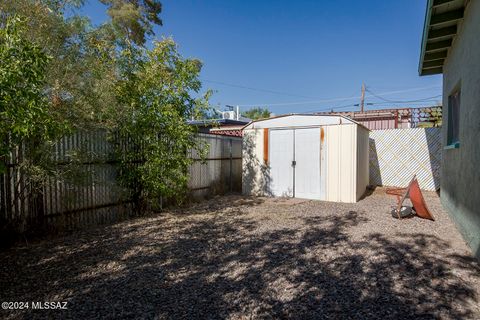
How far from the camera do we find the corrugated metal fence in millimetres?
4012

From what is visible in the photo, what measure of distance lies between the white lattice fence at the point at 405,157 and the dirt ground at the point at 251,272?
476 centimetres

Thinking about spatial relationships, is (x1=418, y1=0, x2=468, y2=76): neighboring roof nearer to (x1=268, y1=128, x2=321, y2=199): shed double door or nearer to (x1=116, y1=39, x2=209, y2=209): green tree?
(x1=268, y1=128, x2=321, y2=199): shed double door

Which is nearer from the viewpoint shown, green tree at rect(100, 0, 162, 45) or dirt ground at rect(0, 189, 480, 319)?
dirt ground at rect(0, 189, 480, 319)

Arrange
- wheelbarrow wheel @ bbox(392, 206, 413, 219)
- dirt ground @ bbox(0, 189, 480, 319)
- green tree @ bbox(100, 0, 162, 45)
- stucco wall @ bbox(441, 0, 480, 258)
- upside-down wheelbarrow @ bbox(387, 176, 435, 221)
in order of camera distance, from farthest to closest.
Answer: green tree @ bbox(100, 0, 162, 45), wheelbarrow wheel @ bbox(392, 206, 413, 219), upside-down wheelbarrow @ bbox(387, 176, 435, 221), stucco wall @ bbox(441, 0, 480, 258), dirt ground @ bbox(0, 189, 480, 319)

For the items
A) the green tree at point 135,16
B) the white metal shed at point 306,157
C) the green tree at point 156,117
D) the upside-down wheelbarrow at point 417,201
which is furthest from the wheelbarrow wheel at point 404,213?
the green tree at point 135,16

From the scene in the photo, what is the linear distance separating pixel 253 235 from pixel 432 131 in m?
7.78

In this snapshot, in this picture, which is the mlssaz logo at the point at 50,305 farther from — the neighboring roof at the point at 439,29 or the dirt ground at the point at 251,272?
the neighboring roof at the point at 439,29

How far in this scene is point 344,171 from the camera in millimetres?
7211

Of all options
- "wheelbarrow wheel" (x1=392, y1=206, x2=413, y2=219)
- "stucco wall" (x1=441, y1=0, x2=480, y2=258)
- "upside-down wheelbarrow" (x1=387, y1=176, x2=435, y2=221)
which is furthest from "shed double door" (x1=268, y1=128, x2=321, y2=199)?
"stucco wall" (x1=441, y1=0, x2=480, y2=258)

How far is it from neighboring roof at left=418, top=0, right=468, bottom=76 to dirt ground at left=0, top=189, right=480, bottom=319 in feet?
11.9

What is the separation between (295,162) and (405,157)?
4337mm

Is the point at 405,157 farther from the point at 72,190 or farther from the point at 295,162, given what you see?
the point at 72,190

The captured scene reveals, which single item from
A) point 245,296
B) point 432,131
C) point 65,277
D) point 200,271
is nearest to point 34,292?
point 65,277

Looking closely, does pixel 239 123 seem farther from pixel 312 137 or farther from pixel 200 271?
pixel 200 271
